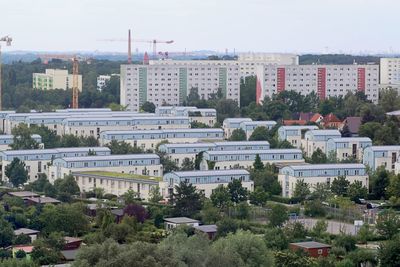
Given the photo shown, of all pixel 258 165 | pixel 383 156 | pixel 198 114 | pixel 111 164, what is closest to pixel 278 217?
pixel 258 165

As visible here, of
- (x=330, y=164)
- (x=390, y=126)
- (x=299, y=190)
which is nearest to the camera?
(x=299, y=190)

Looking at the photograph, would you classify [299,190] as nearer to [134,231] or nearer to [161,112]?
[134,231]

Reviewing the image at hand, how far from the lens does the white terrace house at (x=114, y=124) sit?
1605cm

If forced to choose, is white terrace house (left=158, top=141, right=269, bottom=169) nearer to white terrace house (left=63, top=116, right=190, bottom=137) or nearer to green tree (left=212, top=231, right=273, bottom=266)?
white terrace house (left=63, top=116, right=190, bottom=137)

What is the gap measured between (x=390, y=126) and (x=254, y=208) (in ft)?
14.1

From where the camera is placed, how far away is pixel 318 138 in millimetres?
14422

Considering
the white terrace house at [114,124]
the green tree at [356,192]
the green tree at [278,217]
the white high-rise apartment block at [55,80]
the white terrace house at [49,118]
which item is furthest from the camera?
Result: the white high-rise apartment block at [55,80]

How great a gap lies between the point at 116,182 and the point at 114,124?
4.45 m

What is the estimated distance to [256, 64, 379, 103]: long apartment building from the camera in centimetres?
2064

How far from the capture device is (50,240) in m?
8.76

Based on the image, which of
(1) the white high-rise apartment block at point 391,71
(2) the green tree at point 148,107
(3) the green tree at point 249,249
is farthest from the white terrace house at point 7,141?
(1) the white high-rise apartment block at point 391,71

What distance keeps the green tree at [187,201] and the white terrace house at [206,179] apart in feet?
2.18

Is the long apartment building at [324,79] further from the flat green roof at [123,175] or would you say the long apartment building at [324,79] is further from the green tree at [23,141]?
the flat green roof at [123,175]

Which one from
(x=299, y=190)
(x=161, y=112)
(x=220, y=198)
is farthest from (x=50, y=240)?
(x=161, y=112)
